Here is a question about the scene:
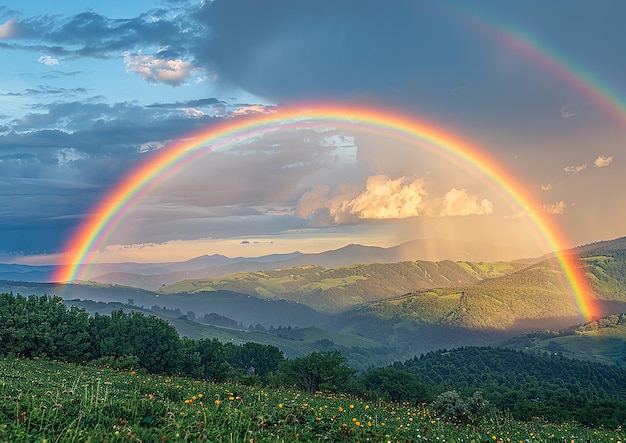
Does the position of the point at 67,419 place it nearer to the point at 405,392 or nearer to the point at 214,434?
the point at 214,434

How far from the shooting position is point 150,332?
268ft

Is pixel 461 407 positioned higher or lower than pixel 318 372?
higher

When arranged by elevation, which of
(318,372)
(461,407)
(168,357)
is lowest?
(318,372)

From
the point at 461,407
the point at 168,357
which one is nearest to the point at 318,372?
the point at 168,357

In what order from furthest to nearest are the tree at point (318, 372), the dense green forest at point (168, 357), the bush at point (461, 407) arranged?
the tree at point (318, 372), the dense green forest at point (168, 357), the bush at point (461, 407)

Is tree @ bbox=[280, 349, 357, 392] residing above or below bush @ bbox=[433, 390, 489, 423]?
below

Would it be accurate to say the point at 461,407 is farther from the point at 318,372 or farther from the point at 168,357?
the point at 168,357

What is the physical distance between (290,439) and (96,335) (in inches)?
2596

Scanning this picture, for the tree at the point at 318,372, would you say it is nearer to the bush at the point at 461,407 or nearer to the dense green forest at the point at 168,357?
the dense green forest at the point at 168,357

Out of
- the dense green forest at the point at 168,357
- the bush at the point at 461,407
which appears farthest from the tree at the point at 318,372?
the bush at the point at 461,407

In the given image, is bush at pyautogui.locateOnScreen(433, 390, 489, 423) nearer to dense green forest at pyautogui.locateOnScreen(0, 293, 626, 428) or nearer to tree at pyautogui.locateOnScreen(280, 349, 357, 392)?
dense green forest at pyautogui.locateOnScreen(0, 293, 626, 428)

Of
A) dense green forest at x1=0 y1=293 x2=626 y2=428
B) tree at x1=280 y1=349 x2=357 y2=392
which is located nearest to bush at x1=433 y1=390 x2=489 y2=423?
dense green forest at x1=0 y1=293 x2=626 y2=428

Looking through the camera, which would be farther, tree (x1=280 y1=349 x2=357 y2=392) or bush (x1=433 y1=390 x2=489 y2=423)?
tree (x1=280 y1=349 x2=357 y2=392)

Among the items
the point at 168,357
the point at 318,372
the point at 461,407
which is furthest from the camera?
the point at 318,372
